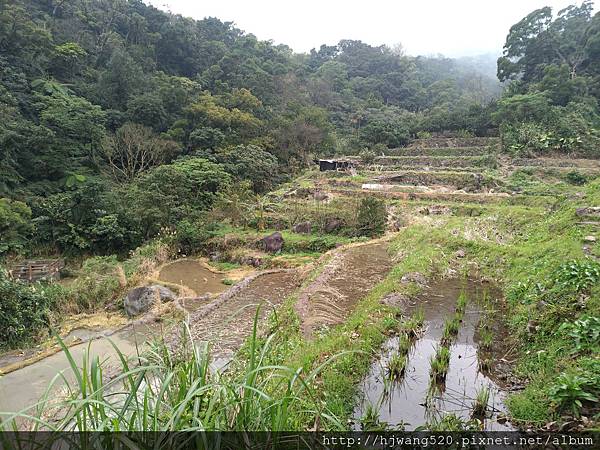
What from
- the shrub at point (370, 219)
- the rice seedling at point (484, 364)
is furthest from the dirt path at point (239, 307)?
the shrub at point (370, 219)

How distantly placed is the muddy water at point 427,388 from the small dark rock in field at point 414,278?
1964 mm

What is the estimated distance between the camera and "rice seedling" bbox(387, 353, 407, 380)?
4.18 m

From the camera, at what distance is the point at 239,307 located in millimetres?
8188

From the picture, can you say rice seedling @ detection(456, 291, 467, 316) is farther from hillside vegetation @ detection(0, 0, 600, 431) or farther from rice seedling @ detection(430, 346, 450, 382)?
rice seedling @ detection(430, 346, 450, 382)

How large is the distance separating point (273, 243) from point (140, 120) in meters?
16.9

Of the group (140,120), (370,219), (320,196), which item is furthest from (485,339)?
(140,120)

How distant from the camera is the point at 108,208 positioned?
14.8 meters

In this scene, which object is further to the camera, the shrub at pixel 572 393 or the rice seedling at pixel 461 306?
the rice seedling at pixel 461 306

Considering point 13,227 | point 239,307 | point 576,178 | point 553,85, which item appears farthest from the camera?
point 553,85

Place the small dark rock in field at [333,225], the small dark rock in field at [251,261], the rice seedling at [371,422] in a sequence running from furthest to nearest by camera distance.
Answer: the small dark rock in field at [333,225], the small dark rock in field at [251,261], the rice seedling at [371,422]

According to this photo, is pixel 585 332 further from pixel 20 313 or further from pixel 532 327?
pixel 20 313

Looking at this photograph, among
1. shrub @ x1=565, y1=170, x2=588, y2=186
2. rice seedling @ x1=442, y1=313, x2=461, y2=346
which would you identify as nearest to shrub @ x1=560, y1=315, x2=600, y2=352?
rice seedling @ x1=442, y1=313, x2=461, y2=346

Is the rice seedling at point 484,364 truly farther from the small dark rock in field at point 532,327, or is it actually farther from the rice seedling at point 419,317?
the rice seedling at point 419,317

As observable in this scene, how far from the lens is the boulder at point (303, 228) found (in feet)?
47.4
